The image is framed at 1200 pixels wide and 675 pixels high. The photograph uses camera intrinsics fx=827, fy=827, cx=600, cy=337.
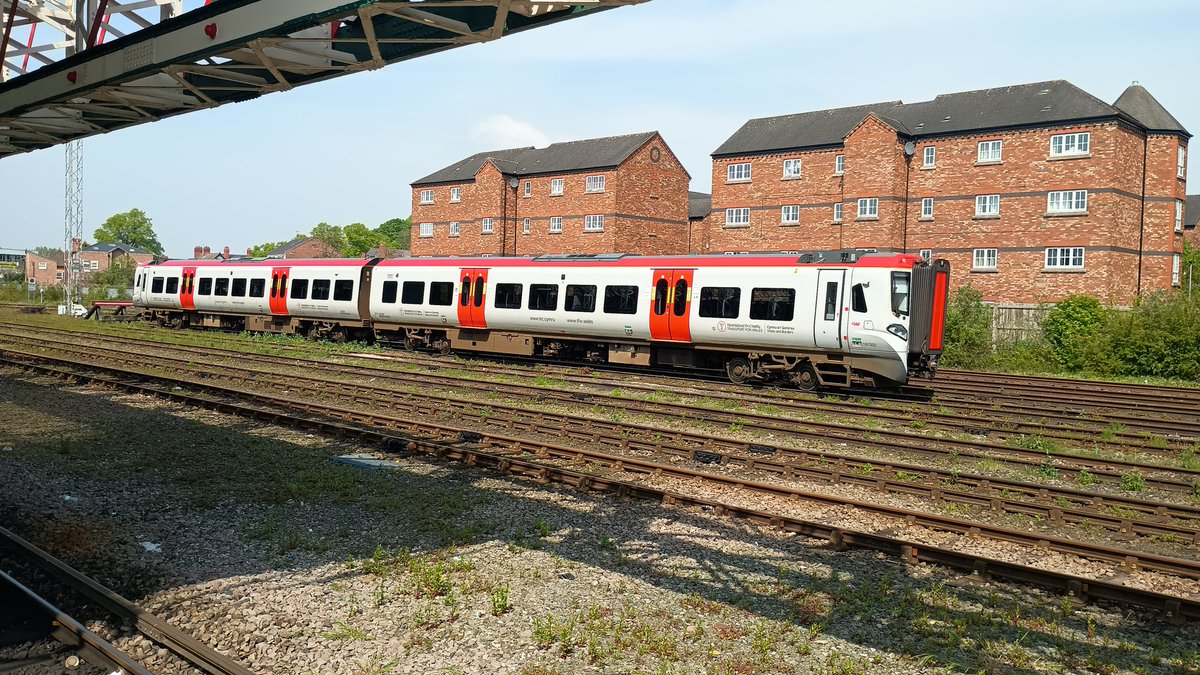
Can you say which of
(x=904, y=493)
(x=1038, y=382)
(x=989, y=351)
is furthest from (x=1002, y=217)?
(x=904, y=493)

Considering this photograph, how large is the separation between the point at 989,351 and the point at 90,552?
26687 mm

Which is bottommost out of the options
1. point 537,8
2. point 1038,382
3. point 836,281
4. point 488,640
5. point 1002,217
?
point 488,640

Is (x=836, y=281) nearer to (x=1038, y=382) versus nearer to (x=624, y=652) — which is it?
(x=1038, y=382)

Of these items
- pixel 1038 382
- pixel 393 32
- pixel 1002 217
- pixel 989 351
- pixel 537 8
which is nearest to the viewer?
pixel 537 8

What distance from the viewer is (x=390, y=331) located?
2791cm

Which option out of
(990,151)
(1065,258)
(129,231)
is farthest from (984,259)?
(129,231)

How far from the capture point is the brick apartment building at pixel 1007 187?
1293 inches

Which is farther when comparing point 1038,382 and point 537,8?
point 1038,382

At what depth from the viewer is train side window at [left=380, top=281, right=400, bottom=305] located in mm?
26625

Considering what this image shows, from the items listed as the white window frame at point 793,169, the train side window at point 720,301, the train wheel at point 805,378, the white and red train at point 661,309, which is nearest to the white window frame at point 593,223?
the white window frame at point 793,169

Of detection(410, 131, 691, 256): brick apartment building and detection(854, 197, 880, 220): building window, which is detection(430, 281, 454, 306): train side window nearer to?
detection(410, 131, 691, 256): brick apartment building

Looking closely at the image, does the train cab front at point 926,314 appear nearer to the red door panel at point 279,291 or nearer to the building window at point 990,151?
the building window at point 990,151

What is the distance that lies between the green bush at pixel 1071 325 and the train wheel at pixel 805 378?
43.5ft

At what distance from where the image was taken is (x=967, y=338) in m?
27.4
